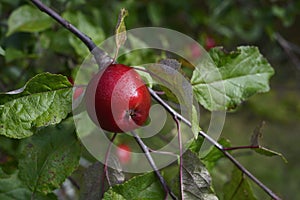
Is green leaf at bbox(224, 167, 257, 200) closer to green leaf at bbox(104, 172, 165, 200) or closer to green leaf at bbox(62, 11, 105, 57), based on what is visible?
green leaf at bbox(104, 172, 165, 200)

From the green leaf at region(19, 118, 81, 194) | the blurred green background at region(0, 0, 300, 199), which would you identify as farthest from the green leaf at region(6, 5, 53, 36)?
the green leaf at region(19, 118, 81, 194)

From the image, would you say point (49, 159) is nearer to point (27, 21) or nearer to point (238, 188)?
point (238, 188)

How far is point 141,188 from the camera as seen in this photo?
0.78 metres

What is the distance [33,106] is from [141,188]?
0.21 m

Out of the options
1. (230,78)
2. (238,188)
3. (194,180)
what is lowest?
(238,188)

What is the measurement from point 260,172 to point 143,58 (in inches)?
127

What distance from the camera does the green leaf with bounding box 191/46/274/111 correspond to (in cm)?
92

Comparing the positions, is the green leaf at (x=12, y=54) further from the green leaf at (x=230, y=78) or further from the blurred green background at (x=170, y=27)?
the green leaf at (x=230, y=78)

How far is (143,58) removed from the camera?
143cm

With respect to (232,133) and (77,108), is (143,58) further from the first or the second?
(232,133)

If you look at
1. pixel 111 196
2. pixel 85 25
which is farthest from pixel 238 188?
pixel 85 25

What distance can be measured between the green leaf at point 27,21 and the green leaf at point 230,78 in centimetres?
50

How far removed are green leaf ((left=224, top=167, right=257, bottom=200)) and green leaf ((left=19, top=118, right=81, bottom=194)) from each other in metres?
0.31

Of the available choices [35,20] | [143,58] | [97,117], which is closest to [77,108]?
[97,117]
